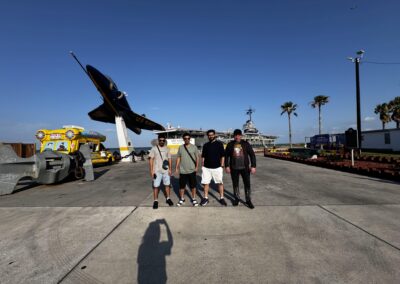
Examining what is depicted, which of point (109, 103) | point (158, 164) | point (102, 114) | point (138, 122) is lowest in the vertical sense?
point (158, 164)

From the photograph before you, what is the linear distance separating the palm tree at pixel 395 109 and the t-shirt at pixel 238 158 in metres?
46.6

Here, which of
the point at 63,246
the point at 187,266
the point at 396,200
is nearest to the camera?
the point at 187,266

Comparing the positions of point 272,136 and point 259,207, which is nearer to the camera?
point 259,207

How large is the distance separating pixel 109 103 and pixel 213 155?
19284mm

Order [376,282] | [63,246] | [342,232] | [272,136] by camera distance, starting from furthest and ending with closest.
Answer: [272,136] < [342,232] < [63,246] < [376,282]

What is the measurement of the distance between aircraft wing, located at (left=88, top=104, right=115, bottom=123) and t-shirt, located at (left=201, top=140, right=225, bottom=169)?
20.8 metres

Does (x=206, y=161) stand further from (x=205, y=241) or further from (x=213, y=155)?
(x=205, y=241)

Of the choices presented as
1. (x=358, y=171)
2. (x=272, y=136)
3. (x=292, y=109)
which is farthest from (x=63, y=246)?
(x=272, y=136)

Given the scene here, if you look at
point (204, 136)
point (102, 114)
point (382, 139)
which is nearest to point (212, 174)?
point (102, 114)

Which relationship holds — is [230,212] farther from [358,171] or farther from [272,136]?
[272,136]

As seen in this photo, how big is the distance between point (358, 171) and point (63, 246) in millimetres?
11125

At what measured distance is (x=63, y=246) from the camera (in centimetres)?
283

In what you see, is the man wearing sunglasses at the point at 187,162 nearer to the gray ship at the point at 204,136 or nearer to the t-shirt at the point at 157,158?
the t-shirt at the point at 157,158

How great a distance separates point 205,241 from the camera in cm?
292
